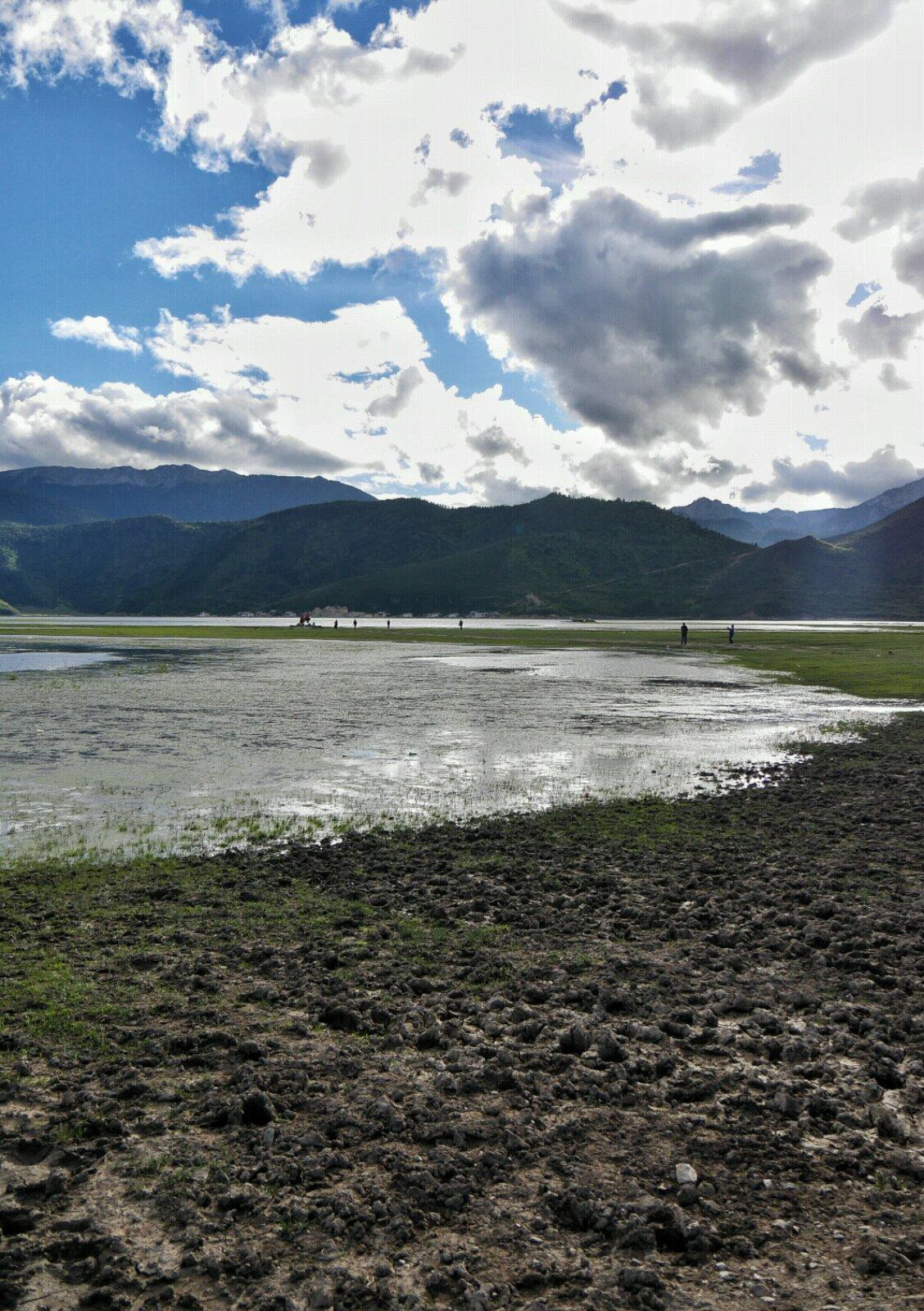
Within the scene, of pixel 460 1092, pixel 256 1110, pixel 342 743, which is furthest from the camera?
pixel 342 743

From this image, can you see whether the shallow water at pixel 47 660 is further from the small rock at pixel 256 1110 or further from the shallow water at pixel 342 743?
the small rock at pixel 256 1110

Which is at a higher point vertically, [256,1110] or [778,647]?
[778,647]

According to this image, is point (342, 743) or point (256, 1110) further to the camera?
point (342, 743)

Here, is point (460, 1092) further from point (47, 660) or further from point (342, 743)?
point (47, 660)

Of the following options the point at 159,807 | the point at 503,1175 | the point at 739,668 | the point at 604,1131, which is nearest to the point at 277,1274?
the point at 503,1175

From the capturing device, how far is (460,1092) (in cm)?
→ 818

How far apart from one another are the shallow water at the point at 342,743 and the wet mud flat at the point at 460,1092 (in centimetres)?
533

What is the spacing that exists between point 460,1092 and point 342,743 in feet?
73.9

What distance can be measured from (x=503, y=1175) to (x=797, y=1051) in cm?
372

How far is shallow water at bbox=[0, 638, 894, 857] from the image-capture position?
20.4 m

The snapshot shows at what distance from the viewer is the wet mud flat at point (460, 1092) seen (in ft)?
19.4

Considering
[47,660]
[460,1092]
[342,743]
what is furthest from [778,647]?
[460,1092]

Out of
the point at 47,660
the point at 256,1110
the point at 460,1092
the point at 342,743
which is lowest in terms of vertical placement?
the point at 460,1092

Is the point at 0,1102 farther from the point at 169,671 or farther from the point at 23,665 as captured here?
the point at 23,665
